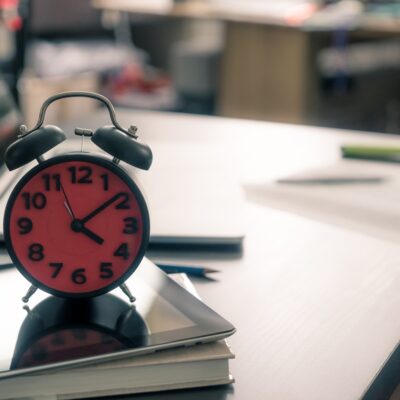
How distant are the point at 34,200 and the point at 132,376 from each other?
0.16m

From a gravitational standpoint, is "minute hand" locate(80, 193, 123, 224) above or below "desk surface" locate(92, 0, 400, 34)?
above

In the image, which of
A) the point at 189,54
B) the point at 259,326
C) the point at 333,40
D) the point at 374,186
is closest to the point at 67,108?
the point at 189,54

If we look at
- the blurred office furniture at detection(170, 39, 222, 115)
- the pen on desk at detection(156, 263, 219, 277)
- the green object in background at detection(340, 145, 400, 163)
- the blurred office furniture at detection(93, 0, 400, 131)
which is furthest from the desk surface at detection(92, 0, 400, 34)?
the pen on desk at detection(156, 263, 219, 277)

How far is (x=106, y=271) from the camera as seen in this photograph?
0.67 meters

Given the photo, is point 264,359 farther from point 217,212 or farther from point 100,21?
point 100,21

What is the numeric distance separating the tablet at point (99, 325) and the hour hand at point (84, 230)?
50 millimetres

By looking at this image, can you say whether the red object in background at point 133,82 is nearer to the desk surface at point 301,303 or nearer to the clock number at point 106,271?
the desk surface at point 301,303

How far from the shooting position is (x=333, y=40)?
384 centimetres

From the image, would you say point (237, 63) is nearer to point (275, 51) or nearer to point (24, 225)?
point (275, 51)

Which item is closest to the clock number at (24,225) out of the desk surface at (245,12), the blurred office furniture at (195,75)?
the desk surface at (245,12)

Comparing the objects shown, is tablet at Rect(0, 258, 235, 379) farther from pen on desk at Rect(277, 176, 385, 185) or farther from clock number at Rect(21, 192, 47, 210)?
pen on desk at Rect(277, 176, 385, 185)

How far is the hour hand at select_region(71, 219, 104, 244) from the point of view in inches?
26.3

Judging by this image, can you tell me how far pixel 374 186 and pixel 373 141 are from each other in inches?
10.8

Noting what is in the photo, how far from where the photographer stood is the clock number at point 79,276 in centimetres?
67
